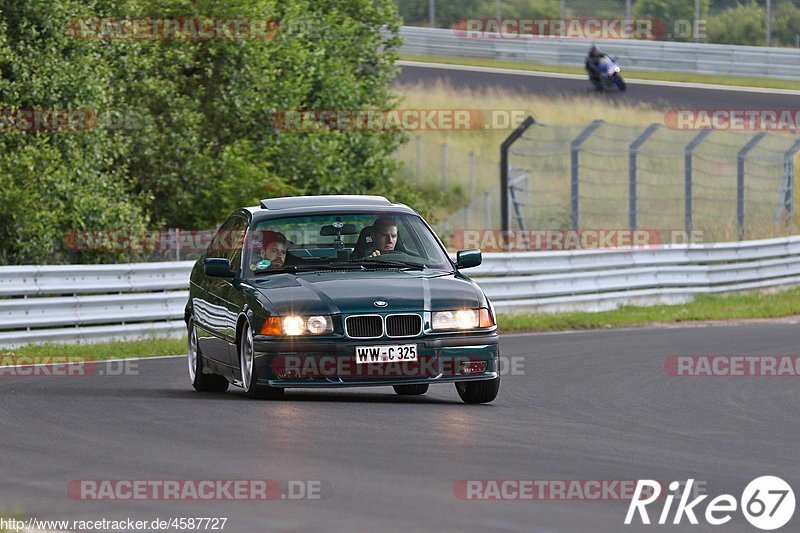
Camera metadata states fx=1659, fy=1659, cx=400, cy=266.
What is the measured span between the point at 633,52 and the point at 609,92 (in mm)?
3545

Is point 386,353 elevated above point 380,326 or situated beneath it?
situated beneath

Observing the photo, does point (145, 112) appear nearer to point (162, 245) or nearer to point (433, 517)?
point (162, 245)

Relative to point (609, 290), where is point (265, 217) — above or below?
above

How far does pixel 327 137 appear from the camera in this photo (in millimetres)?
30344

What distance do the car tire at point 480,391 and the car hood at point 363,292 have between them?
60 centimetres

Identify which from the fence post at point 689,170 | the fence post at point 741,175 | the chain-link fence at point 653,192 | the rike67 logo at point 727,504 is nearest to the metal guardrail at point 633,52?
the chain-link fence at point 653,192

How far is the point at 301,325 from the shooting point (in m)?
11.4

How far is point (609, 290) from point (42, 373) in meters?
11.5

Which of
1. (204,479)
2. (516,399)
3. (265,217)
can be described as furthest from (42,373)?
(204,479)

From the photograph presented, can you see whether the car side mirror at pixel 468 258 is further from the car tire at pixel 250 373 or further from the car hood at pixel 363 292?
the car tire at pixel 250 373

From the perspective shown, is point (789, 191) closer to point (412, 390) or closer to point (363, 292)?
point (412, 390)

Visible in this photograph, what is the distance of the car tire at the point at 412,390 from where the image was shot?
12953 mm
